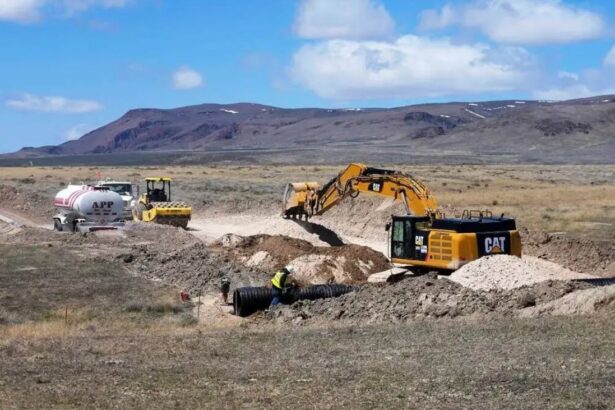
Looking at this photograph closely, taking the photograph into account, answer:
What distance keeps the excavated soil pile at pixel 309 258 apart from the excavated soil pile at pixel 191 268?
35.3 inches

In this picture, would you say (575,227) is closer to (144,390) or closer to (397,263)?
(397,263)

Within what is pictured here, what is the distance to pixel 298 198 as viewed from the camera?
35625mm

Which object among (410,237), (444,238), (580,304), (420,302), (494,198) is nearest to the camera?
(580,304)

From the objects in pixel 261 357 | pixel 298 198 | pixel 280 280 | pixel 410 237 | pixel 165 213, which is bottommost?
pixel 261 357

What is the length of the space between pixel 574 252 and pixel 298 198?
1017 centimetres

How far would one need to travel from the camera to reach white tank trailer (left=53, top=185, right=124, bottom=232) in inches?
1524

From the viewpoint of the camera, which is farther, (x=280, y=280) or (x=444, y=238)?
(x=444, y=238)

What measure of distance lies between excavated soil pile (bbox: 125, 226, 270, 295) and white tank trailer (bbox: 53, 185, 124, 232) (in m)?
5.80

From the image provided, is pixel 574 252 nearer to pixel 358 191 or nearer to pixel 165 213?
pixel 358 191

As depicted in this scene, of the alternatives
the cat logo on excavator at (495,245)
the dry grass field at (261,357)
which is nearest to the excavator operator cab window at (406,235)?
the cat logo on excavator at (495,245)

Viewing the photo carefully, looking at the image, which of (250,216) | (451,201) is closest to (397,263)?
(250,216)

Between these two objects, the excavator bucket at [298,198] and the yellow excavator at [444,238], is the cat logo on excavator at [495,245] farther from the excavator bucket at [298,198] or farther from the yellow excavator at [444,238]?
the excavator bucket at [298,198]

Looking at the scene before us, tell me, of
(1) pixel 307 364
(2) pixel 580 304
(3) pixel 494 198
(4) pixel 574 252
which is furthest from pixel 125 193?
(1) pixel 307 364

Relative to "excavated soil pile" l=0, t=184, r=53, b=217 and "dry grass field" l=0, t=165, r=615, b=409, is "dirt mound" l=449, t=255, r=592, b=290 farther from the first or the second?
"excavated soil pile" l=0, t=184, r=53, b=217
